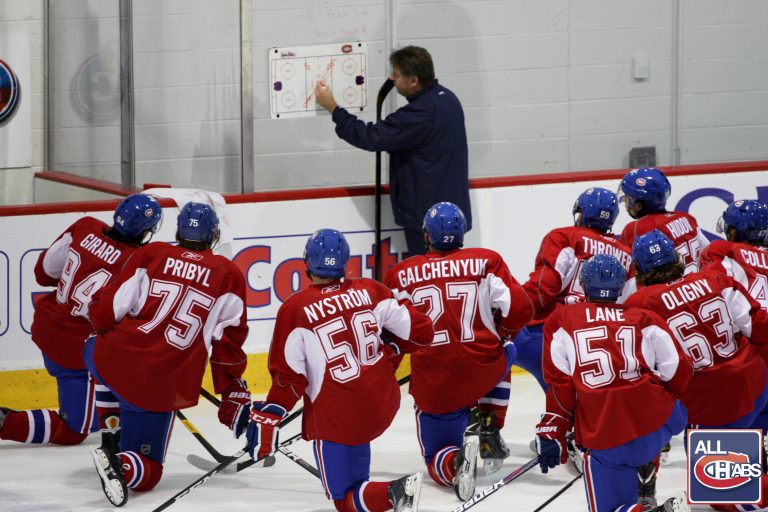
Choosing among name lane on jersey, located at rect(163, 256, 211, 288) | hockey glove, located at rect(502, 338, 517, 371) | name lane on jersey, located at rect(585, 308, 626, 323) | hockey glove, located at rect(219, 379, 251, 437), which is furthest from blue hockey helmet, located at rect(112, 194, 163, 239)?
name lane on jersey, located at rect(585, 308, 626, 323)

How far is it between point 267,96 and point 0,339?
1.71 meters

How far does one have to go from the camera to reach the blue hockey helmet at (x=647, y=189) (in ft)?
18.6

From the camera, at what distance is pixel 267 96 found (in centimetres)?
687

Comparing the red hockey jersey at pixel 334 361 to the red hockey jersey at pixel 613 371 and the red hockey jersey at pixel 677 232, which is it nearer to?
the red hockey jersey at pixel 613 371

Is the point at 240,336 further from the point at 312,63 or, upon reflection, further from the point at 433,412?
the point at 312,63

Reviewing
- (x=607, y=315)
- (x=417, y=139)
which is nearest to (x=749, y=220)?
(x=607, y=315)

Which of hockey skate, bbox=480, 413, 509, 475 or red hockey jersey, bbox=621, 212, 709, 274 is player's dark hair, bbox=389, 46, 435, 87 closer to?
red hockey jersey, bbox=621, 212, 709, 274

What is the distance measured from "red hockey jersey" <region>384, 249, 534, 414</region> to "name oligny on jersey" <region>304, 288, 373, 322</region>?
0.57 meters

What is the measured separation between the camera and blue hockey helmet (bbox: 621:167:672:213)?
567 cm

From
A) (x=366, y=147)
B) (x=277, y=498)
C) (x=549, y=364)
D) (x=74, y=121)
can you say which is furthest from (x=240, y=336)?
(x=74, y=121)

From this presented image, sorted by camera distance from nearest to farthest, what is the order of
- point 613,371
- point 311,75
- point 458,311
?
point 613,371
point 458,311
point 311,75

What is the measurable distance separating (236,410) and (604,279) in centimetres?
146

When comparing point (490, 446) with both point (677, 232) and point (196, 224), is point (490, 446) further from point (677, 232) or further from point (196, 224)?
point (196, 224)

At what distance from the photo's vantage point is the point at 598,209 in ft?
17.8
